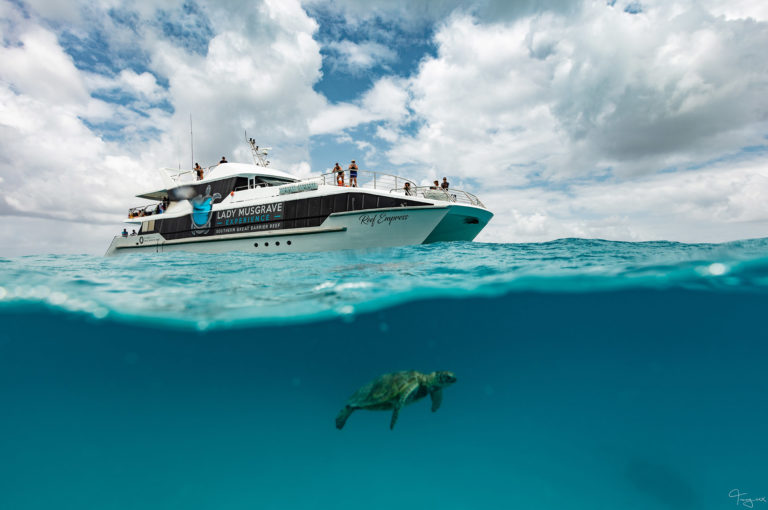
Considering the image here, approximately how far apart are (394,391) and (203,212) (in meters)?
16.8

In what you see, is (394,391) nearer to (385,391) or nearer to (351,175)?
(385,391)

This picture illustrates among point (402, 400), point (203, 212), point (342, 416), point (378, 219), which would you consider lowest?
point (342, 416)

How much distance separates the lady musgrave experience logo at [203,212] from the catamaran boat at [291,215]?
5 centimetres

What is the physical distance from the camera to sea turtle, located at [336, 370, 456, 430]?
19.2 feet

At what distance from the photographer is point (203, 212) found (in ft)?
61.5

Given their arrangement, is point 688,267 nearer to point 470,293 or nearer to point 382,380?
point 470,293

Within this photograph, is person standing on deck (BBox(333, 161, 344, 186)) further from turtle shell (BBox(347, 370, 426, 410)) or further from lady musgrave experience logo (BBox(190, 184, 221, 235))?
turtle shell (BBox(347, 370, 426, 410))

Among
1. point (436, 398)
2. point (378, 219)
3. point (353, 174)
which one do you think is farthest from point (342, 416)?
point (353, 174)

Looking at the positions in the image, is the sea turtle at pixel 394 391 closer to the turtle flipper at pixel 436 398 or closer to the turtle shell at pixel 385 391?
the turtle shell at pixel 385 391

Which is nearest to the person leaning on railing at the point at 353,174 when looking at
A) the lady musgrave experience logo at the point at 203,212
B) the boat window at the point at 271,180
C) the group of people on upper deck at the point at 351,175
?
the group of people on upper deck at the point at 351,175

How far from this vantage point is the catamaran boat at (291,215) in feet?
47.1

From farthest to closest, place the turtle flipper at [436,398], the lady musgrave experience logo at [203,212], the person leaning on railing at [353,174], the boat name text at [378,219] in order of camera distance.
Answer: the lady musgrave experience logo at [203,212], the person leaning on railing at [353,174], the boat name text at [378,219], the turtle flipper at [436,398]

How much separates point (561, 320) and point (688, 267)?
13.2 feet

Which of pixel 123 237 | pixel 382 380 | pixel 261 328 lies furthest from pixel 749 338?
pixel 123 237
